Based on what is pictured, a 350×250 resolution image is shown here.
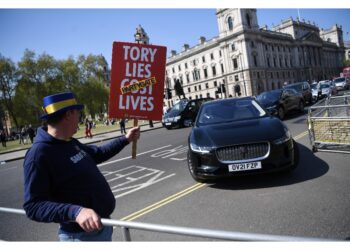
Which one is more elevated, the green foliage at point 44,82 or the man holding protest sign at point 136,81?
the green foliage at point 44,82

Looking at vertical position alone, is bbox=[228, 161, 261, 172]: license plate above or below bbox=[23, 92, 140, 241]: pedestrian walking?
below

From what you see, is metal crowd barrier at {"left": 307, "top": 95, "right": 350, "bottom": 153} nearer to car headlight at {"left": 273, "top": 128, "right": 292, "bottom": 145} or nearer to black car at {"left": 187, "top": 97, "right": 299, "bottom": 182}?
black car at {"left": 187, "top": 97, "right": 299, "bottom": 182}

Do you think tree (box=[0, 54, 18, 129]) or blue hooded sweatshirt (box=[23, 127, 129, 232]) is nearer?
blue hooded sweatshirt (box=[23, 127, 129, 232])

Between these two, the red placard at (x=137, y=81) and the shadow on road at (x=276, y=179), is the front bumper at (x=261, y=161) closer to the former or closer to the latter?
the shadow on road at (x=276, y=179)

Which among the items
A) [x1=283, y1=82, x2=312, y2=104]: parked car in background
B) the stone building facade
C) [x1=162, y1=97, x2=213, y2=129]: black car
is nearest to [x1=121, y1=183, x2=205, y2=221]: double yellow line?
[x1=162, y1=97, x2=213, y2=129]: black car

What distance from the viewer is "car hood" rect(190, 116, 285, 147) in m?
5.01

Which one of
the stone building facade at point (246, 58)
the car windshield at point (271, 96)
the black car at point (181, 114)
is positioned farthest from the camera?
the stone building facade at point (246, 58)

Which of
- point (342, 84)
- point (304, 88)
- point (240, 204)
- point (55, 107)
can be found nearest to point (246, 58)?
point (342, 84)

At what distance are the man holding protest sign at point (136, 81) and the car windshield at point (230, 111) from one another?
10.9 feet

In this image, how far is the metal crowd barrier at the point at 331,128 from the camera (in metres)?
6.49

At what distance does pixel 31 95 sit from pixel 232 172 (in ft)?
166

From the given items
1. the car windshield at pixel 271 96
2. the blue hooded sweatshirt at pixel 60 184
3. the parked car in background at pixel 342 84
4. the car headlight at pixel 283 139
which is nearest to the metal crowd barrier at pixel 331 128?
the car headlight at pixel 283 139

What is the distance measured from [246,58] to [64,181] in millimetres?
74186

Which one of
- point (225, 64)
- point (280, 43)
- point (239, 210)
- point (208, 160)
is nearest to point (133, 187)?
point (208, 160)
